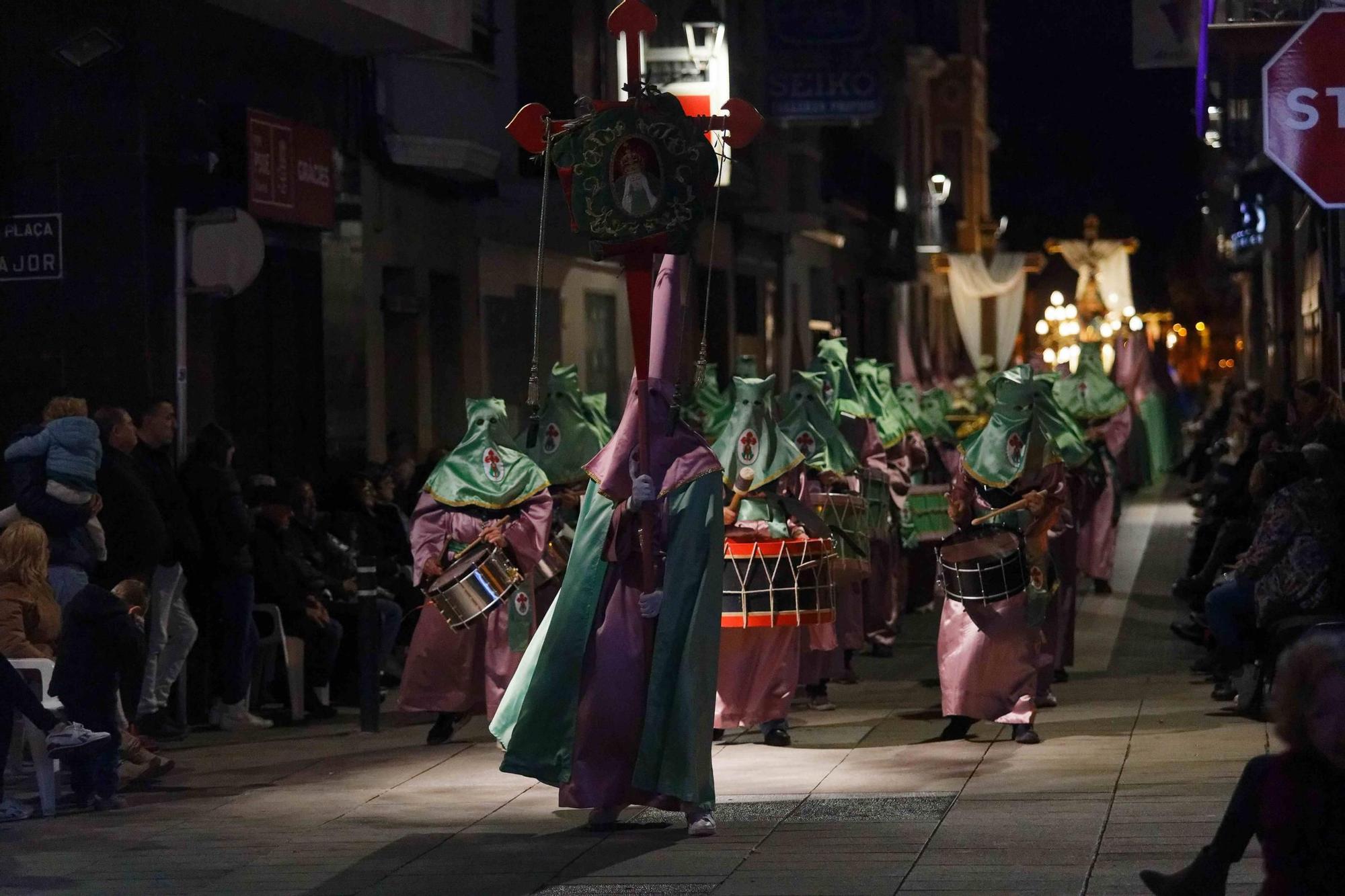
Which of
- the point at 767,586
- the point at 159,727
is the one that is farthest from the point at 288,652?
the point at 767,586

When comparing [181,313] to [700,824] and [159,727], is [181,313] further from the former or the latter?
[700,824]

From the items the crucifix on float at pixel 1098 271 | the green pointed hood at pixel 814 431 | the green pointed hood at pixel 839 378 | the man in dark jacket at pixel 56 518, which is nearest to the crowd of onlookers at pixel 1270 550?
the green pointed hood at pixel 814 431

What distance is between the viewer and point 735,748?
12844mm

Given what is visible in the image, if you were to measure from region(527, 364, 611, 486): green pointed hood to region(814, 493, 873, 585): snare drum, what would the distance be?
1608 mm

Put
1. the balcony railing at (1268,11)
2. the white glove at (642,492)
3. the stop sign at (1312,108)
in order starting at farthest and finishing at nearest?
the balcony railing at (1268,11)
the white glove at (642,492)
the stop sign at (1312,108)

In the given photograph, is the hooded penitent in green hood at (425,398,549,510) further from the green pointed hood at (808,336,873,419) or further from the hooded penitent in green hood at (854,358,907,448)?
the hooded penitent in green hood at (854,358,907,448)

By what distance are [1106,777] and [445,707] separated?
389 centimetres

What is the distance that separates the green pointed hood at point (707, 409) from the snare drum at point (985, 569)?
4053 mm

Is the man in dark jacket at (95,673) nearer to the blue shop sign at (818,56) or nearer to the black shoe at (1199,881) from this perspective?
the black shoe at (1199,881)

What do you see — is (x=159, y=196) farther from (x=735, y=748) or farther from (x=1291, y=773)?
(x=1291, y=773)

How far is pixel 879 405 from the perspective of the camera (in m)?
19.1

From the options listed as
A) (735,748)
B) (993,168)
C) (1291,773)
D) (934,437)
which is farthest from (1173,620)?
(993,168)

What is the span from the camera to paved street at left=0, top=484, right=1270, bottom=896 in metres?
8.91

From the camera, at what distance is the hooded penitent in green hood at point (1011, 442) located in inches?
516
